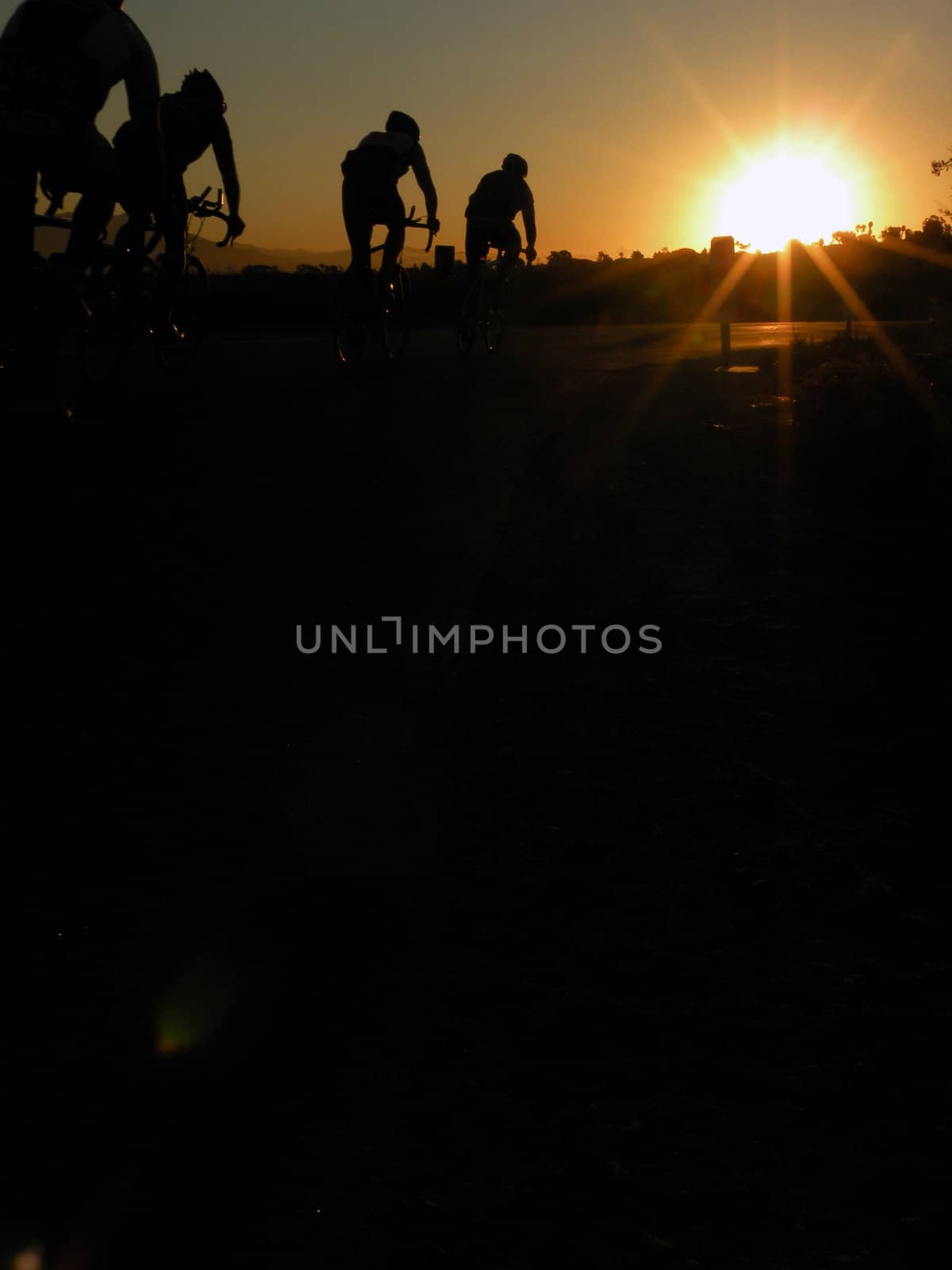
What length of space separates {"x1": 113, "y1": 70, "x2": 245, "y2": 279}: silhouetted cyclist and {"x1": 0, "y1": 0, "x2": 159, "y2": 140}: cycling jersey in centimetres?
148

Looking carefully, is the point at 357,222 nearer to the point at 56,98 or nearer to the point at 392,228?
the point at 392,228

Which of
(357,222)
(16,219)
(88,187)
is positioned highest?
(357,222)

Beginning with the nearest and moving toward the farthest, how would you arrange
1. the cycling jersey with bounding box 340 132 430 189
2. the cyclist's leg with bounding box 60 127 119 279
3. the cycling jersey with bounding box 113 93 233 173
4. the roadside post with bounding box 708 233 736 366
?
the cyclist's leg with bounding box 60 127 119 279, the cycling jersey with bounding box 113 93 233 173, the cycling jersey with bounding box 340 132 430 189, the roadside post with bounding box 708 233 736 366

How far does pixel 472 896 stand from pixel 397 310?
11814 millimetres

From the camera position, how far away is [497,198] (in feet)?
51.5

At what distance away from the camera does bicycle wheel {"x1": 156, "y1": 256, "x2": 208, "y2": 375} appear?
37.6 feet

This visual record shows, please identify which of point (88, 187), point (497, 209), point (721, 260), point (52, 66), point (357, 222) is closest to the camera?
point (52, 66)

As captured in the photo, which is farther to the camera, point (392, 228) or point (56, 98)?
point (392, 228)

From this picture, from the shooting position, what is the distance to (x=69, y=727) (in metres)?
4.13

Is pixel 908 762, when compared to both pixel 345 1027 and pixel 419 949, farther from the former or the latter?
pixel 345 1027

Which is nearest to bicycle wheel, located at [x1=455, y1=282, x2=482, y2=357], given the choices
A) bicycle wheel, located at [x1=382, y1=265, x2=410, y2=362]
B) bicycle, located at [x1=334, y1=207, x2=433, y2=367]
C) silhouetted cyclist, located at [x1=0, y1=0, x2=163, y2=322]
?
bicycle wheel, located at [x1=382, y1=265, x2=410, y2=362]

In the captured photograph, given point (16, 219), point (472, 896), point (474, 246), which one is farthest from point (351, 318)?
point (472, 896)

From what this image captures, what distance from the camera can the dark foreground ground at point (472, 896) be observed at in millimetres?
2197

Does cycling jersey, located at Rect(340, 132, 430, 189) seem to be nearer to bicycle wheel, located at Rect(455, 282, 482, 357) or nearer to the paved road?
bicycle wheel, located at Rect(455, 282, 482, 357)
